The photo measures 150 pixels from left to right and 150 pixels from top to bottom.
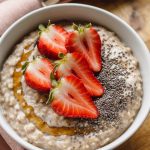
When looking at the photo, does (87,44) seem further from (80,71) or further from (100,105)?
(100,105)

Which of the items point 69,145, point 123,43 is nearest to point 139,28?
point 123,43

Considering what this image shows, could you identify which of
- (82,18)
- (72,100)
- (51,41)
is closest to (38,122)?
(72,100)

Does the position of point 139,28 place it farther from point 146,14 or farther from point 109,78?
point 109,78

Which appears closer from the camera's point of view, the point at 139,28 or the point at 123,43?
the point at 123,43

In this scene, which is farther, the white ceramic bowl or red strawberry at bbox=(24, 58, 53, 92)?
the white ceramic bowl

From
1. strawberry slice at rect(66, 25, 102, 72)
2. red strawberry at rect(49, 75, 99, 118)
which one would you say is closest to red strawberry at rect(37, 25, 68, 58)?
strawberry slice at rect(66, 25, 102, 72)

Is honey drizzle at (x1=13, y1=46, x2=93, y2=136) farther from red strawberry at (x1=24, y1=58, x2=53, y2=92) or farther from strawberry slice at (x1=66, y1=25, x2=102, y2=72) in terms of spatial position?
strawberry slice at (x1=66, y1=25, x2=102, y2=72)
